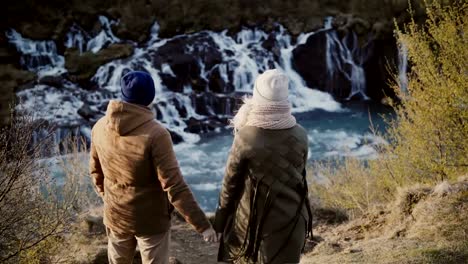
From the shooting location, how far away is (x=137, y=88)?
359cm

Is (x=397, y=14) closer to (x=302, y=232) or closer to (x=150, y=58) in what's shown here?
(x=150, y=58)

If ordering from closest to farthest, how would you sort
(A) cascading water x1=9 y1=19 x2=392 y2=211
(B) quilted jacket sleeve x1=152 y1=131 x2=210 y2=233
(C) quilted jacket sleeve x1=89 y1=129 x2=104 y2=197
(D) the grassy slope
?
(B) quilted jacket sleeve x1=152 y1=131 x2=210 y2=233 → (C) quilted jacket sleeve x1=89 y1=129 x2=104 y2=197 → (D) the grassy slope → (A) cascading water x1=9 y1=19 x2=392 y2=211

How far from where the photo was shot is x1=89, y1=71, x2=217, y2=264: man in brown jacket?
357 cm

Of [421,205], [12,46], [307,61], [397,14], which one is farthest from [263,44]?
[421,205]

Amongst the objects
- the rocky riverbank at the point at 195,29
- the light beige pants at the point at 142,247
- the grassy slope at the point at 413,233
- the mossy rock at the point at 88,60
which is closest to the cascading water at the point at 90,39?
the rocky riverbank at the point at 195,29

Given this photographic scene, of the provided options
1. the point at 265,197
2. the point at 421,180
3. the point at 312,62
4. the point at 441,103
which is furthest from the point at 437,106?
the point at 312,62

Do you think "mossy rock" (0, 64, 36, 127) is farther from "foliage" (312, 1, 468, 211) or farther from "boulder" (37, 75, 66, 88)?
"foliage" (312, 1, 468, 211)

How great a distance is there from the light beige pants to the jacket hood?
2.74 ft

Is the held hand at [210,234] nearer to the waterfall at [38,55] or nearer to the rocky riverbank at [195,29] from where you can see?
the rocky riverbank at [195,29]

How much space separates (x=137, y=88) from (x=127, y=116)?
204 millimetres

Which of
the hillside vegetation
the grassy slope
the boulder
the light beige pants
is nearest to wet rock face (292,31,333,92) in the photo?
the hillside vegetation

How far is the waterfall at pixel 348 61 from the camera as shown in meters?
26.5

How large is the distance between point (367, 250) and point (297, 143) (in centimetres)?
271

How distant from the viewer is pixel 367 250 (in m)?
5.74
